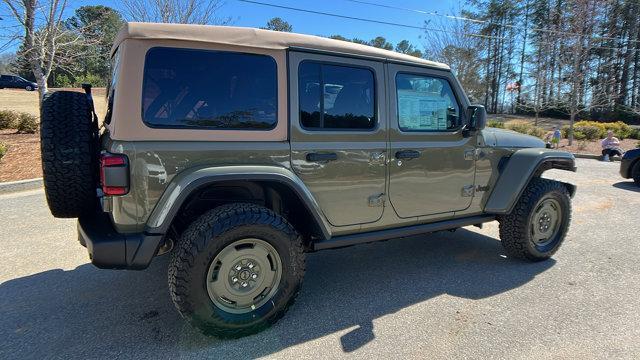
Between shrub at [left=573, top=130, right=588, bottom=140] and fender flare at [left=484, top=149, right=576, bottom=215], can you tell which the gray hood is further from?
shrub at [left=573, top=130, right=588, bottom=140]

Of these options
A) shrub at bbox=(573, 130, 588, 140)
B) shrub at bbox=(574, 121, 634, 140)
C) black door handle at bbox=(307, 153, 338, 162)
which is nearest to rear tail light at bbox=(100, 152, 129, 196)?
black door handle at bbox=(307, 153, 338, 162)

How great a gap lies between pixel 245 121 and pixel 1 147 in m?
8.24

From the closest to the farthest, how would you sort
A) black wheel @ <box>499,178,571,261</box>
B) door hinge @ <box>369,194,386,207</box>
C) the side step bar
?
the side step bar < door hinge @ <box>369,194,386,207</box> < black wheel @ <box>499,178,571,261</box>

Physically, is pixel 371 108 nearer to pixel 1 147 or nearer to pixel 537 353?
pixel 537 353

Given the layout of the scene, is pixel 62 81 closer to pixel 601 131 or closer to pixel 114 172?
pixel 601 131

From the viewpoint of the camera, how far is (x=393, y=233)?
334 cm

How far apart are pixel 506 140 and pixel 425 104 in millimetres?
1038

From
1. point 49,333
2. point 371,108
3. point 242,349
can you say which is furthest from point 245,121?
point 49,333

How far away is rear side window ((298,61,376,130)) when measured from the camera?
291cm

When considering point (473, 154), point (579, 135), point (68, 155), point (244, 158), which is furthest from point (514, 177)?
point (579, 135)

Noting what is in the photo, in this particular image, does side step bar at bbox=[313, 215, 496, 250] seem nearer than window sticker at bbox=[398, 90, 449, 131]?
Yes

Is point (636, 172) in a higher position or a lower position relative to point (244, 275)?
higher

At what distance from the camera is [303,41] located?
2869 millimetres

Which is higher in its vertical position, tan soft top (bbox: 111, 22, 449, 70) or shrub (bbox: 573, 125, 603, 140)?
tan soft top (bbox: 111, 22, 449, 70)
